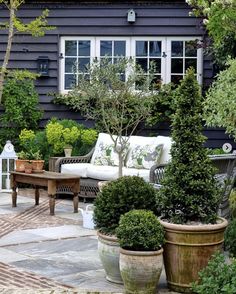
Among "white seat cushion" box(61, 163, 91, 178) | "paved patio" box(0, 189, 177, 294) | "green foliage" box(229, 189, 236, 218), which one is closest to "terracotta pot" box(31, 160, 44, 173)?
"paved patio" box(0, 189, 177, 294)

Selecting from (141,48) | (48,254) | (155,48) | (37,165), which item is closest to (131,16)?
(141,48)

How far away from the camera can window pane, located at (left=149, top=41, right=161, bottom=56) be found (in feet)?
37.7

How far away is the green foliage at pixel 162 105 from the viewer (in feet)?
35.4

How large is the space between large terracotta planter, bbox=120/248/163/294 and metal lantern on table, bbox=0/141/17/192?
5.91 meters

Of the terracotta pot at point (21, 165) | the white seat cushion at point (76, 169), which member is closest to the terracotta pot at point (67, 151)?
the white seat cushion at point (76, 169)

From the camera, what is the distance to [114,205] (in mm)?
5055

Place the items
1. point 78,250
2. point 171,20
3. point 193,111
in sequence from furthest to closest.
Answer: point 171,20 < point 78,250 < point 193,111

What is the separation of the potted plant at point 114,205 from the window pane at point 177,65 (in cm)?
658

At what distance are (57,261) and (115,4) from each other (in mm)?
6863

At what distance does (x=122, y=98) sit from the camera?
7863 millimetres

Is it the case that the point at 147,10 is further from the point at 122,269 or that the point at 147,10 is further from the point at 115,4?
the point at 122,269

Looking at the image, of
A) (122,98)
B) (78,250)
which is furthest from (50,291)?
(122,98)

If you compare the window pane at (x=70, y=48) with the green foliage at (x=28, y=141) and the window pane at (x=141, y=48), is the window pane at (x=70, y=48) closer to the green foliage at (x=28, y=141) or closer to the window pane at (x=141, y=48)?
the window pane at (x=141, y=48)

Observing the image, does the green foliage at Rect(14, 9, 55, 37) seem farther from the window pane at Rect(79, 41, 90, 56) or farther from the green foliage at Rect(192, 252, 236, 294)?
the green foliage at Rect(192, 252, 236, 294)
